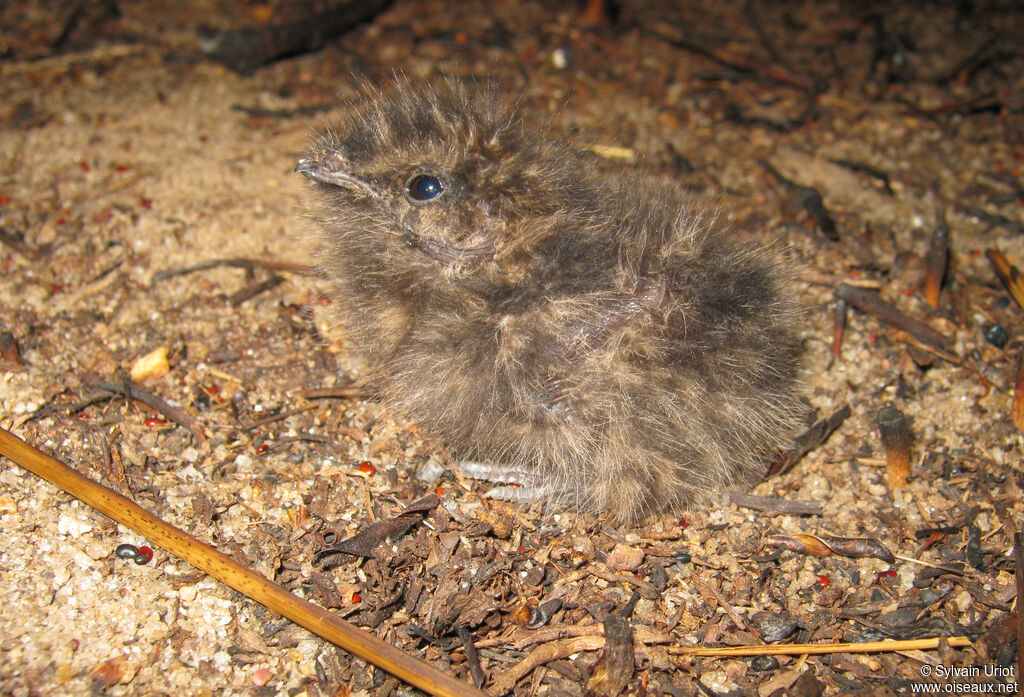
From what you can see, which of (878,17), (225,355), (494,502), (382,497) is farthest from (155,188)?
(878,17)

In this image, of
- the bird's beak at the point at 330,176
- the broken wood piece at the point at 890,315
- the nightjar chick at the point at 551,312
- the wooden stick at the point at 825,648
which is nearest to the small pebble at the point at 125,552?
the nightjar chick at the point at 551,312

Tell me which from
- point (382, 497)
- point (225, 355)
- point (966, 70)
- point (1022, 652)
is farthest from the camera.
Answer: point (966, 70)

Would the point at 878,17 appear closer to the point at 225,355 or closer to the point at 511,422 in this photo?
the point at 511,422

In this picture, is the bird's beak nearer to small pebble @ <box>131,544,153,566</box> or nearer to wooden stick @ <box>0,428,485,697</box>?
wooden stick @ <box>0,428,485,697</box>

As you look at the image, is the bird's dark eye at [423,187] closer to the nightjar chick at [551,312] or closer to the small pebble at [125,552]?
the nightjar chick at [551,312]

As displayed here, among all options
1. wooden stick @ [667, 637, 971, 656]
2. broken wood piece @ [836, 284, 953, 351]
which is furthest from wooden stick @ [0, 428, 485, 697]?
broken wood piece @ [836, 284, 953, 351]

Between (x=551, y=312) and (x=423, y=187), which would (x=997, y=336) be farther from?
(x=423, y=187)

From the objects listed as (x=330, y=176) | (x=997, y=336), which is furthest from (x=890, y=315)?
(x=330, y=176)
